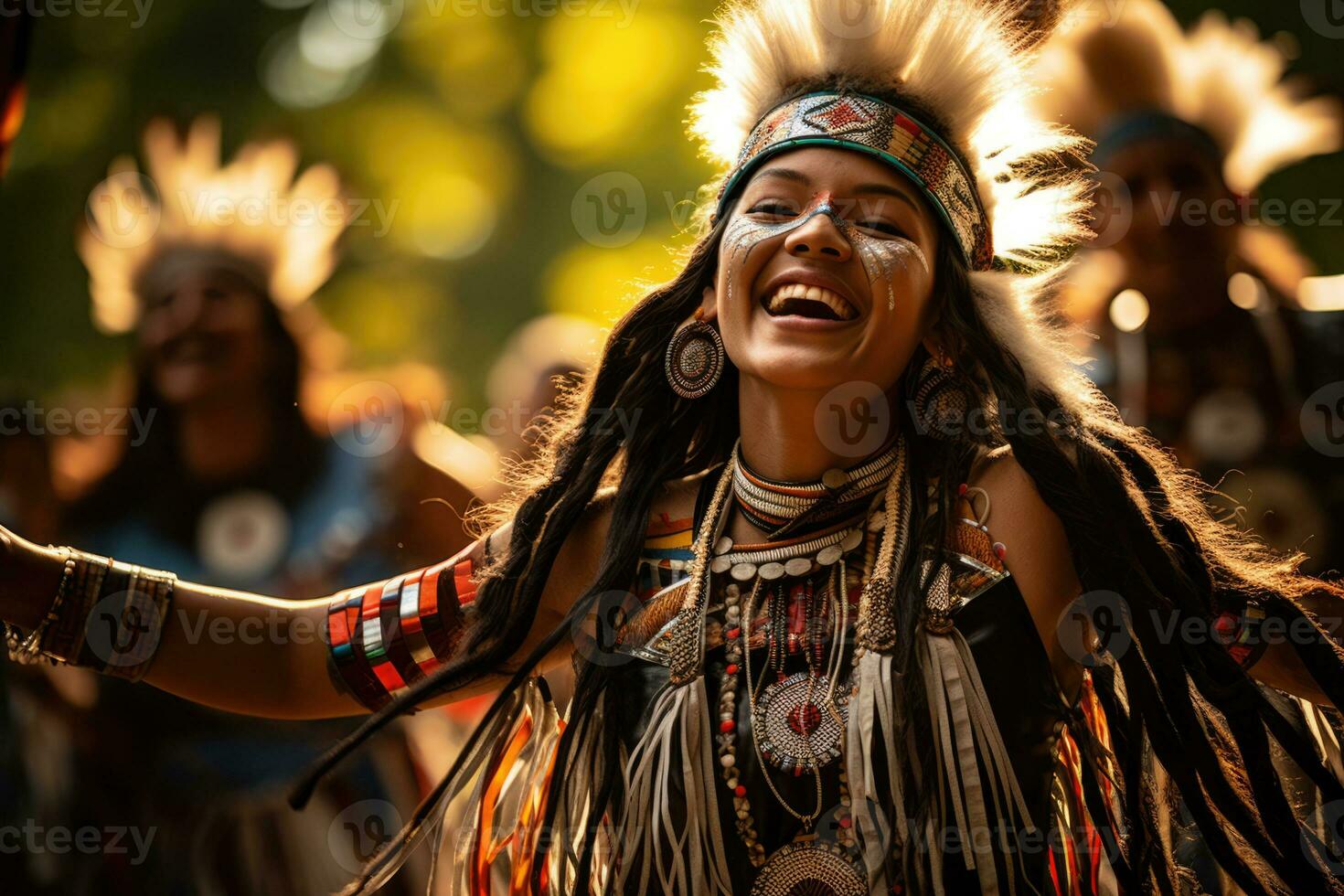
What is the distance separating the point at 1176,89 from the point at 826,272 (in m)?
3.01

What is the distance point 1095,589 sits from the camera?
7.44ft

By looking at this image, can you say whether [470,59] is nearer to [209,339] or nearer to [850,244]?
[209,339]

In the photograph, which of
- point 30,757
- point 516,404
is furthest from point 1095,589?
point 30,757

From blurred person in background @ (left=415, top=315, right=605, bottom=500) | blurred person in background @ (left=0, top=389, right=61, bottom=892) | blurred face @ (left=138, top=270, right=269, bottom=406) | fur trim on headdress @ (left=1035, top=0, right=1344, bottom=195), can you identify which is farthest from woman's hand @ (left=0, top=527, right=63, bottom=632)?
fur trim on headdress @ (left=1035, top=0, right=1344, bottom=195)

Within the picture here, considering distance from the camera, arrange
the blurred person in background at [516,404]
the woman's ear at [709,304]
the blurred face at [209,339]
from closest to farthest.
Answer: the woman's ear at [709,304]
the blurred person in background at [516,404]
the blurred face at [209,339]

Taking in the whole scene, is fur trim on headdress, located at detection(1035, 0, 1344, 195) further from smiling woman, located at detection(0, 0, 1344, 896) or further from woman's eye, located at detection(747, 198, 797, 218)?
woman's eye, located at detection(747, 198, 797, 218)

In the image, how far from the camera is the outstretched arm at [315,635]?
2.57 metres

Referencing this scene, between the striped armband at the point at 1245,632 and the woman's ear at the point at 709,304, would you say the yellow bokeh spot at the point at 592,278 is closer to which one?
the woman's ear at the point at 709,304

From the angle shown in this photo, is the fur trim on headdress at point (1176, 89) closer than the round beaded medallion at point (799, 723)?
No

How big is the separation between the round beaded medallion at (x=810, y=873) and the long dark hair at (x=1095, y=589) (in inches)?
5.9

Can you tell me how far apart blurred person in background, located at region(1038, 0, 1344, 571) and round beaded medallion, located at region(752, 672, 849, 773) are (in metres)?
2.79

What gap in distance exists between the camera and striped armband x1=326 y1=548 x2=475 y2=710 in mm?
2602

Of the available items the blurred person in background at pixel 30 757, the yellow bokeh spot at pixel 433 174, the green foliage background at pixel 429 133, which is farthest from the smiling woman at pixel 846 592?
the yellow bokeh spot at pixel 433 174

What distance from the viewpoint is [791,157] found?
2.49 m
